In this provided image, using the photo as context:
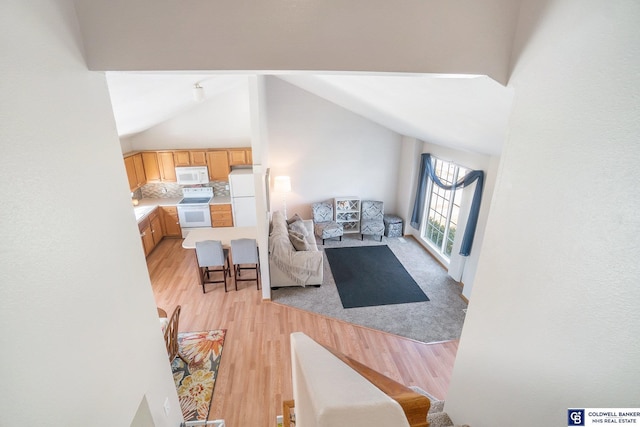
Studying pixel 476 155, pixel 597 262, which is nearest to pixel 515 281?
pixel 597 262

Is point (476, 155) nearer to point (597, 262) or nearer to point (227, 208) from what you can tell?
point (597, 262)

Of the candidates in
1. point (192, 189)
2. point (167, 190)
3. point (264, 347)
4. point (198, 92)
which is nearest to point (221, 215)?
point (192, 189)

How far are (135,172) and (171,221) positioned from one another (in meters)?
1.16

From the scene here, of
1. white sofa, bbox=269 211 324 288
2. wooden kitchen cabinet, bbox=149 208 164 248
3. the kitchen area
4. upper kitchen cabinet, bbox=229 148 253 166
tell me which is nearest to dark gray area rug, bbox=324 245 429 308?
white sofa, bbox=269 211 324 288

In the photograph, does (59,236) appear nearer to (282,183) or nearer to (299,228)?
(299,228)

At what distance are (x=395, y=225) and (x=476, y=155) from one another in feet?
8.33

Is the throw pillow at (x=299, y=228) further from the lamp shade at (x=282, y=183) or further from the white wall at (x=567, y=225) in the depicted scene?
the white wall at (x=567, y=225)

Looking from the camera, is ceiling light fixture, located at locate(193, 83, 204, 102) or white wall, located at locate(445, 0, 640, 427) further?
ceiling light fixture, located at locate(193, 83, 204, 102)

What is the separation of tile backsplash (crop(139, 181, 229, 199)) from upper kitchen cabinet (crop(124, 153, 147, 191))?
285 millimetres

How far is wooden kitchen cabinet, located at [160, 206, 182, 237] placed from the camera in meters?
6.03

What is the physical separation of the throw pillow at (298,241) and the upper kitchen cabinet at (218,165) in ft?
7.60

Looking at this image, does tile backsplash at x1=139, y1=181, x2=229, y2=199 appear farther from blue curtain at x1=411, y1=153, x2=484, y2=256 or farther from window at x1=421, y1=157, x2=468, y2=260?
window at x1=421, y1=157, x2=468, y2=260

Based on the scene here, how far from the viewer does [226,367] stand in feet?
11.0

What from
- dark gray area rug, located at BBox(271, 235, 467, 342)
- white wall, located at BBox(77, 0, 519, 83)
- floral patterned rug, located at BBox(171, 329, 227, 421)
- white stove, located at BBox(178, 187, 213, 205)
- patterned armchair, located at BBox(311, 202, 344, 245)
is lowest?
floral patterned rug, located at BBox(171, 329, 227, 421)
